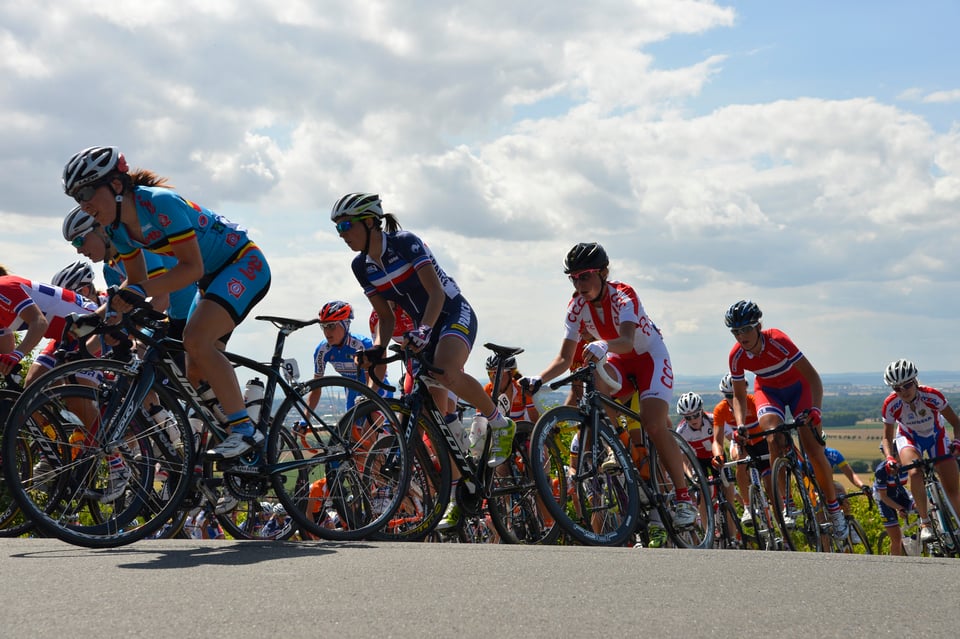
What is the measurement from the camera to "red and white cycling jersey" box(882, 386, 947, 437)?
12.4 m

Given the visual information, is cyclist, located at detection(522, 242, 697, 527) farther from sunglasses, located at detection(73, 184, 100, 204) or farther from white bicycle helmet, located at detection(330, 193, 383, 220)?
sunglasses, located at detection(73, 184, 100, 204)

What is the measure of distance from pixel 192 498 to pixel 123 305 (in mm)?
1268

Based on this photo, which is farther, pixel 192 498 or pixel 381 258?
pixel 381 258

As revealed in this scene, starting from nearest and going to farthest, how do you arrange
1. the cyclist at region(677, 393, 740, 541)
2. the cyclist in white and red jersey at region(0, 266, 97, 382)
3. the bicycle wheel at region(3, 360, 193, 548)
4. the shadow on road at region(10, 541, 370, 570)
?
the shadow on road at region(10, 541, 370, 570) < the bicycle wheel at region(3, 360, 193, 548) < the cyclist in white and red jersey at region(0, 266, 97, 382) < the cyclist at region(677, 393, 740, 541)

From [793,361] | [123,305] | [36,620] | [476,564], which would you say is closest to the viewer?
[36,620]

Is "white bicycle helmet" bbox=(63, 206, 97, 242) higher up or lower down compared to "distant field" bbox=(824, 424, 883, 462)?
higher up

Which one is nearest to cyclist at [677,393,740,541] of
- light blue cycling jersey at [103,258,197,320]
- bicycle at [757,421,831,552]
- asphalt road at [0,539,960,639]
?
bicycle at [757,421,831,552]

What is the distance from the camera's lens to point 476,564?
514 centimetres

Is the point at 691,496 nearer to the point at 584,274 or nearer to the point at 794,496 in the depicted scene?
the point at 584,274

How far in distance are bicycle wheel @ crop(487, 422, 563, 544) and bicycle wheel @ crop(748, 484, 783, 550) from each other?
364cm

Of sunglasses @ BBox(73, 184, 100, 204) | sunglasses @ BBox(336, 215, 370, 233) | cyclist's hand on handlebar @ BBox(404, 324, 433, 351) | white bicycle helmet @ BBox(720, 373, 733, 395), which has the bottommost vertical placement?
white bicycle helmet @ BBox(720, 373, 733, 395)

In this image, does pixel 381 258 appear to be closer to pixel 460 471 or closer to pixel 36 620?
pixel 460 471

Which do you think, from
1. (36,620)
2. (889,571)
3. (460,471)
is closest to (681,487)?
(460,471)

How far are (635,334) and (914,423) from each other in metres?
6.12
